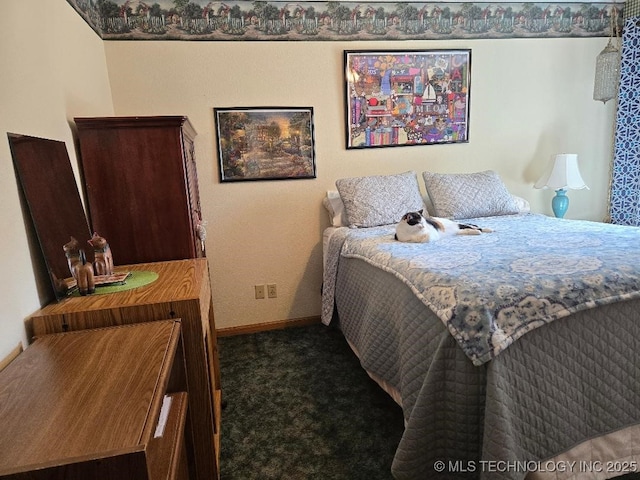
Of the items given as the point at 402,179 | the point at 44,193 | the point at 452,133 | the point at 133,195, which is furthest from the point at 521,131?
the point at 44,193

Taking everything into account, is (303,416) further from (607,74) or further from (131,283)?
(607,74)

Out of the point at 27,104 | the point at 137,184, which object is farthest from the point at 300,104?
the point at 27,104

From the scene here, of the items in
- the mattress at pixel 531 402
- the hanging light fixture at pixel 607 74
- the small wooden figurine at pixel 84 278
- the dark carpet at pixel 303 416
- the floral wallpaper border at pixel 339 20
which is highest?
the floral wallpaper border at pixel 339 20

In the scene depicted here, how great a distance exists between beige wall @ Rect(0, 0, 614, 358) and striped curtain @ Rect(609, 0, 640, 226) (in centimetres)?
9

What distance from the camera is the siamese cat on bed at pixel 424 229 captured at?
2096 mm

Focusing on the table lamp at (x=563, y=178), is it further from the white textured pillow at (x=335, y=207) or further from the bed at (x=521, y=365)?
the white textured pillow at (x=335, y=207)

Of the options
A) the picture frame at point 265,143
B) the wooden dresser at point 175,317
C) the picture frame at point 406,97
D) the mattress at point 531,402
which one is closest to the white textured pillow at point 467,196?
the picture frame at point 406,97

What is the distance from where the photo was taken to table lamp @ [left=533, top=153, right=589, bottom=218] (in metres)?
2.97

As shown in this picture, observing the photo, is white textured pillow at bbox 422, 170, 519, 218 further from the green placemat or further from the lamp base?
the green placemat

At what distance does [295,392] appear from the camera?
2086 millimetres

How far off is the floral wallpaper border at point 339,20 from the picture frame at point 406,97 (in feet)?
0.52

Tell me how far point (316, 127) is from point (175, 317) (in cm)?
196

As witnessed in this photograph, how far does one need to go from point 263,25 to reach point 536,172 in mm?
2443

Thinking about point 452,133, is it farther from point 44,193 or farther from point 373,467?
point 44,193
